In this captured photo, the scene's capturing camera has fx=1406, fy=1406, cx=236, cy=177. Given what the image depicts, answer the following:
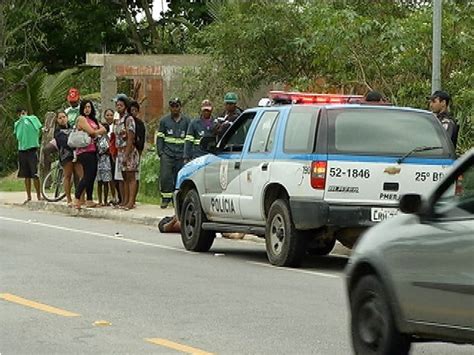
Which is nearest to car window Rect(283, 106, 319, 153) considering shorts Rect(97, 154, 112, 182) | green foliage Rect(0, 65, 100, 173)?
shorts Rect(97, 154, 112, 182)

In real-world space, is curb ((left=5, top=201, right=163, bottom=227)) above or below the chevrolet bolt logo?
below

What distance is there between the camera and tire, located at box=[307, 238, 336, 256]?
16.4m

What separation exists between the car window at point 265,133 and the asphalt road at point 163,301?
1312 millimetres

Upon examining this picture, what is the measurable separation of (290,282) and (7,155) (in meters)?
26.8

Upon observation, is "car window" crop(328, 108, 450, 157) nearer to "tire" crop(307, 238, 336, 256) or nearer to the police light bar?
the police light bar

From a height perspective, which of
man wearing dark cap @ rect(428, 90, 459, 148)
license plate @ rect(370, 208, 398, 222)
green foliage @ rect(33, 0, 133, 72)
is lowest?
license plate @ rect(370, 208, 398, 222)

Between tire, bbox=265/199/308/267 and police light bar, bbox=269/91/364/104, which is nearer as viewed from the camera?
tire, bbox=265/199/308/267

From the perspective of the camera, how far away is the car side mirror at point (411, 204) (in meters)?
8.36

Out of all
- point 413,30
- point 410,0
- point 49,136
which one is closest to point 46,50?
point 49,136

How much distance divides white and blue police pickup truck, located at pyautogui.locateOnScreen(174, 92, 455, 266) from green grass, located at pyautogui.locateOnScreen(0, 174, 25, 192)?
16.8 meters

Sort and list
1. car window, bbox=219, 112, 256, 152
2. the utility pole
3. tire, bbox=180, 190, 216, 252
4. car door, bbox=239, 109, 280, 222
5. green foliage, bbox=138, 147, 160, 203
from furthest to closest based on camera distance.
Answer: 1. green foliage, bbox=138, 147, 160, 203
2. the utility pole
3. tire, bbox=180, 190, 216, 252
4. car window, bbox=219, 112, 256, 152
5. car door, bbox=239, 109, 280, 222

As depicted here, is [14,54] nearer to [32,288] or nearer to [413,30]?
[413,30]

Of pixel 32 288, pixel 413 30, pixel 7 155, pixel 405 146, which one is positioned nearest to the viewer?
pixel 32 288

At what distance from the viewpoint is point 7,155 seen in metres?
39.7
